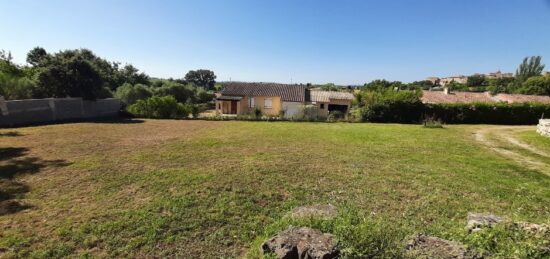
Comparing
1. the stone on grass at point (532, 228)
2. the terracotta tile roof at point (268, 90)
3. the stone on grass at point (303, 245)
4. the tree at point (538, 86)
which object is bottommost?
the stone on grass at point (303, 245)

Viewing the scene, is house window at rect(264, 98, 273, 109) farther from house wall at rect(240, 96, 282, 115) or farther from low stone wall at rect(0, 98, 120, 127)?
low stone wall at rect(0, 98, 120, 127)

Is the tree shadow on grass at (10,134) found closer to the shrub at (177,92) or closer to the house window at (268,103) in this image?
the house window at (268,103)

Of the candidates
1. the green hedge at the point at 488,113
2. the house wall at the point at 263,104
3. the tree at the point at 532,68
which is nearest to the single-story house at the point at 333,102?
the house wall at the point at 263,104

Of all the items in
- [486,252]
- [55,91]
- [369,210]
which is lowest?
[369,210]

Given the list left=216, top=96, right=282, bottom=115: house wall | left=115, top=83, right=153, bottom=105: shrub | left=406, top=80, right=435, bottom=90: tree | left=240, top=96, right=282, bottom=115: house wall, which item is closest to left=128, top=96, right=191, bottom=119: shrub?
left=216, top=96, right=282, bottom=115: house wall

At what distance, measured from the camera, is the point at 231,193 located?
5.63 m

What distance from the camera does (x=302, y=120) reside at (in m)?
21.3

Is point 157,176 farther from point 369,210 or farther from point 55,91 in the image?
point 55,91

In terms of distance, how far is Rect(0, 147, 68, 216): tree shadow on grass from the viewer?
16.6 feet

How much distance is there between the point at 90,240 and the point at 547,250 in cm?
527

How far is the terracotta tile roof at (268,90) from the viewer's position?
3219 cm

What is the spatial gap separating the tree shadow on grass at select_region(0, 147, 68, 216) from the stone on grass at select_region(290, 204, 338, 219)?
4.73 m

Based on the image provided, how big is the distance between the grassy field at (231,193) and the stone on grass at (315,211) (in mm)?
241

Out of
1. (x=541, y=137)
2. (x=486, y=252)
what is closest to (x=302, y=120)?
(x=541, y=137)
